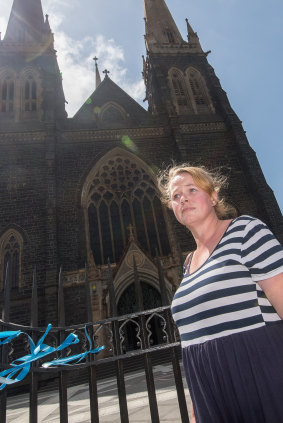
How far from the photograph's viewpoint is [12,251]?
11.0 m

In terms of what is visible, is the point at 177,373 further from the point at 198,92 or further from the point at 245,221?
the point at 198,92

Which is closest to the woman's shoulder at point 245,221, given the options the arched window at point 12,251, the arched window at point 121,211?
the arched window at point 121,211

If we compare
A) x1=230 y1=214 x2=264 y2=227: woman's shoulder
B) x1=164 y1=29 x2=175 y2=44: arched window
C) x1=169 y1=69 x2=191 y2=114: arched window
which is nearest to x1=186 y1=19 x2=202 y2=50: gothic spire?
x1=164 y1=29 x2=175 y2=44: arched window

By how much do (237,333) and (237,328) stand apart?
2cm

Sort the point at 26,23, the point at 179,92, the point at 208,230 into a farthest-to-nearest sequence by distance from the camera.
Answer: the point at 26,23, the point at 179,92, the point at 208,230

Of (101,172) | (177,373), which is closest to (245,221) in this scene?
(177,373)

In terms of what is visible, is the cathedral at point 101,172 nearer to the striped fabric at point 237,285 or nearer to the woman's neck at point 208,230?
the woman's neck at point 208,230

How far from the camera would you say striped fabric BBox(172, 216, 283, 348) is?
1122 mm

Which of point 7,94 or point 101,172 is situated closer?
point 101,172

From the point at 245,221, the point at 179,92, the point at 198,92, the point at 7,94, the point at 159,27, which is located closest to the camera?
the point at 245,221

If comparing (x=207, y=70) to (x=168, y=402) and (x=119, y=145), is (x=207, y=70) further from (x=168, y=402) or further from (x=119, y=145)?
(x=168, y=402)

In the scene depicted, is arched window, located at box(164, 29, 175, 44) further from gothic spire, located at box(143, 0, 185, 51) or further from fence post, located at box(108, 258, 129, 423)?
fence post, located at box(108, 258, 129, 423)

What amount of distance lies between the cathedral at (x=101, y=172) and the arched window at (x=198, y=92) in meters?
0.07

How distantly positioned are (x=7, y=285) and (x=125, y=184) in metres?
11.4
